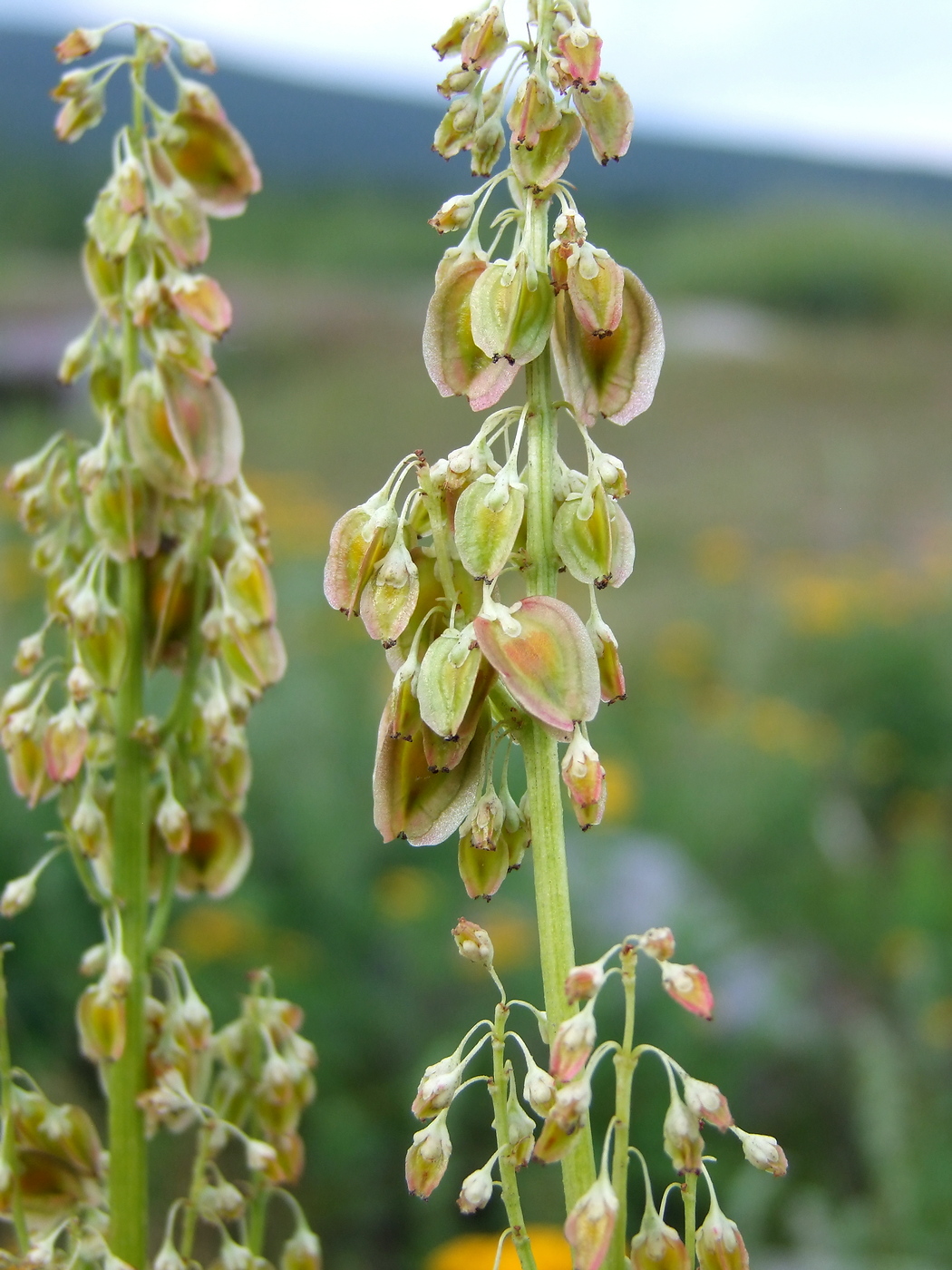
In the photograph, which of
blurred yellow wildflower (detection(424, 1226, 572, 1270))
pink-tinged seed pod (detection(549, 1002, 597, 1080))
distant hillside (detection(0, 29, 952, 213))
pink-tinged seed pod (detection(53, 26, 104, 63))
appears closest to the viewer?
pink-tinged seed pod (detection(549, 1002, 597, 1080))

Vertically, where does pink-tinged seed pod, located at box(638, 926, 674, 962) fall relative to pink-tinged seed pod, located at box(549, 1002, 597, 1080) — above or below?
above

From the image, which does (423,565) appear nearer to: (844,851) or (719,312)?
(844,851)

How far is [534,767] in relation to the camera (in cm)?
34

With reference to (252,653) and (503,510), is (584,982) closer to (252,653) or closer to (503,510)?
(503,510)

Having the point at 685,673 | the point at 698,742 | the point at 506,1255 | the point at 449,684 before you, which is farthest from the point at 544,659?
the point at 685,673

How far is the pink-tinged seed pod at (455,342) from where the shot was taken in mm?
352

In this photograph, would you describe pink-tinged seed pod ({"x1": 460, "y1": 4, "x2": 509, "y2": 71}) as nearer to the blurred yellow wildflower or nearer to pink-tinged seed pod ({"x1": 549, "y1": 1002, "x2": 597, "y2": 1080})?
pink-tinged seed pod ({"x1": 549, "y1": 1002, "x2": 597, "y2": 1080})

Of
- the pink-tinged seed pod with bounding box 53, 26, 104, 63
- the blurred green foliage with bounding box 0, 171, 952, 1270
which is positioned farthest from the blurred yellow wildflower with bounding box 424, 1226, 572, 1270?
the pink-tinged seed pod with bounding box 53, 26, 104, 63

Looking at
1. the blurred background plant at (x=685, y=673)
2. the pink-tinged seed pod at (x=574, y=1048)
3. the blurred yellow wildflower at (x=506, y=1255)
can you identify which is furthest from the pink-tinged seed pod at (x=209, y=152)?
the blurred background plant at (x=685, y=673)

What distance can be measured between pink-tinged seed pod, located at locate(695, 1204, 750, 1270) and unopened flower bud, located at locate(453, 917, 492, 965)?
0.28 feet

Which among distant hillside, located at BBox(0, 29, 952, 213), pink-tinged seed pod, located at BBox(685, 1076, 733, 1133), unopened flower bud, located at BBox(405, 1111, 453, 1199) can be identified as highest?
distant hillside, located at BBox(0, 29, 952, 213)

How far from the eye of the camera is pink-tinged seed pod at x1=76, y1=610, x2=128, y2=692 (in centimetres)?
47

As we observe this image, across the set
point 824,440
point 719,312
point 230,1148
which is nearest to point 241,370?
point 719,312

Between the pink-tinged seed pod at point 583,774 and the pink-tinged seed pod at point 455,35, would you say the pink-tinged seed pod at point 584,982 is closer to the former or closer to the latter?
the pink-tinged seed pod at point 583,774
